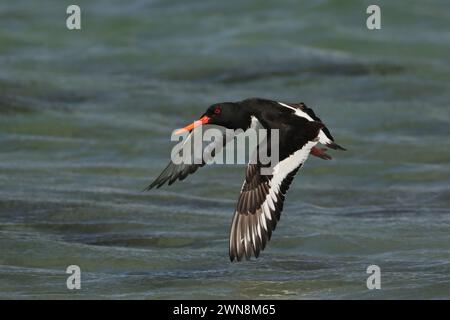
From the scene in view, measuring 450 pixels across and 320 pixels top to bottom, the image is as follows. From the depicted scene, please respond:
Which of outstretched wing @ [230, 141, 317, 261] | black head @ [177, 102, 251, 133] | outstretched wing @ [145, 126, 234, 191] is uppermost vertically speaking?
black head @ [177, 102, 251, 133]

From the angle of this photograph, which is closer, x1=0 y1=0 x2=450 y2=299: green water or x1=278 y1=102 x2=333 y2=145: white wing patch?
x1=278 y1=102 x2=333 y2=145: white wing patch

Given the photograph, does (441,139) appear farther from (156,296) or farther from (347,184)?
(156,296)

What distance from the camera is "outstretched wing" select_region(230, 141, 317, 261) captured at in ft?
29.1

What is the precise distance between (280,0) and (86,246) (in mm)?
13348

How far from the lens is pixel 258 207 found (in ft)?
29.5

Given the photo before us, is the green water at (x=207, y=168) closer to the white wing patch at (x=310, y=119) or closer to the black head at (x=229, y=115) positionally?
the white wing patch at (x=310, y=119)

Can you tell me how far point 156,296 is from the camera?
890 cm

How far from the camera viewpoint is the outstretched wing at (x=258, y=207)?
8867 millimetres

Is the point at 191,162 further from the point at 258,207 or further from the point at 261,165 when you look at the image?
the point at 258,207

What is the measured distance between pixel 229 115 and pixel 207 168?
4.02 m

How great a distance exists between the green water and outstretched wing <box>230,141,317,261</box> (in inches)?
17.2

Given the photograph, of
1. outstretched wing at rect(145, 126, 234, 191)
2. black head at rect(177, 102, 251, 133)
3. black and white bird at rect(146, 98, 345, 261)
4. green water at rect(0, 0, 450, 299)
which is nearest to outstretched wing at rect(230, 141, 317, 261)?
black and white bird at rect(146, 98, 345, 261)

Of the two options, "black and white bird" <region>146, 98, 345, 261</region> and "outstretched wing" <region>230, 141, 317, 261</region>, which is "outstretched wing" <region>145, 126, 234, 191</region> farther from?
"outstretched wing" <region>230, 141, 317, 261</region>
